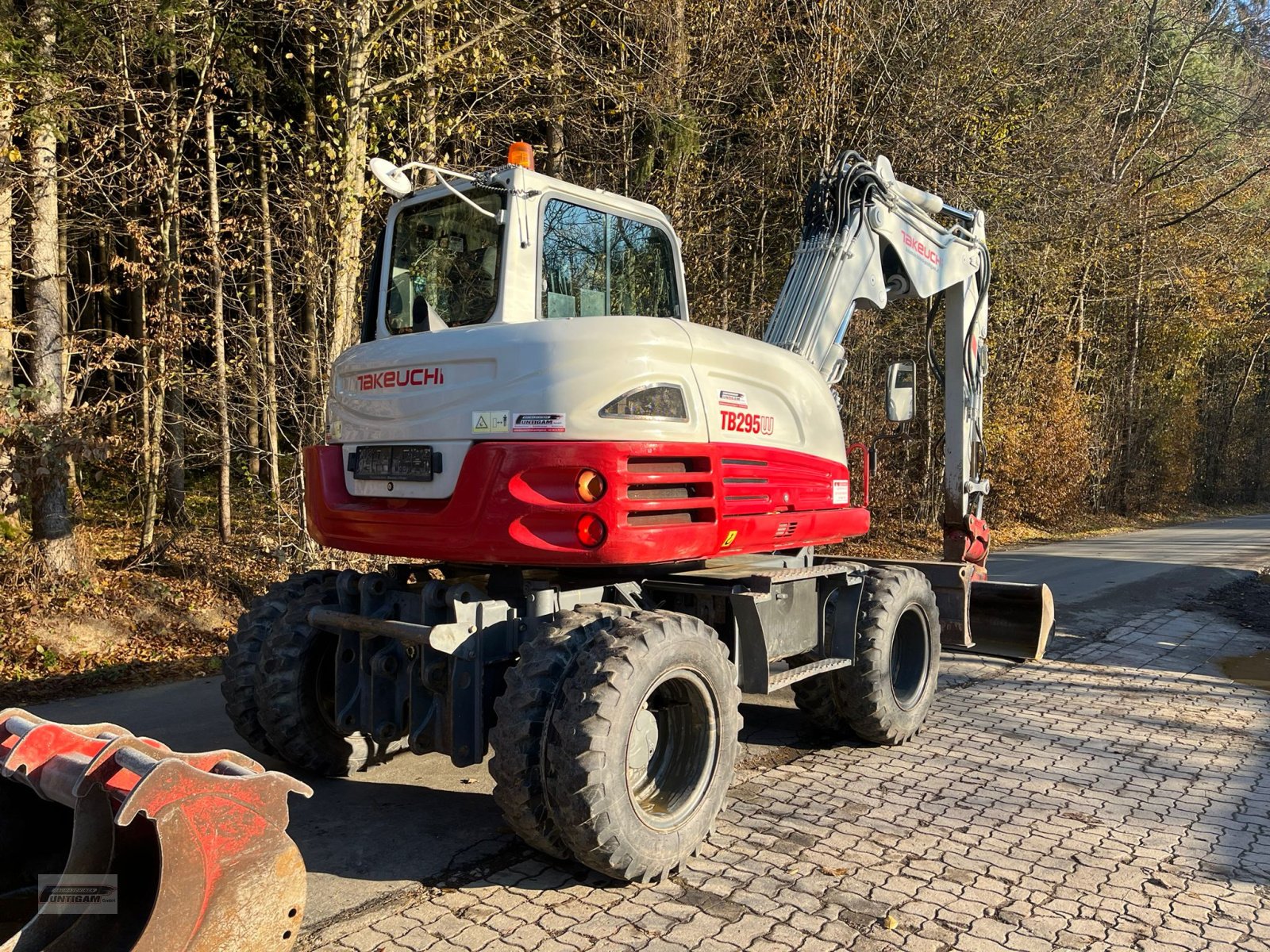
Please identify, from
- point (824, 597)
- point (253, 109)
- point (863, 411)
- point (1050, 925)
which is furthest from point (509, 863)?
point (863, 411)

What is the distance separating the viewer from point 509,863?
424cm

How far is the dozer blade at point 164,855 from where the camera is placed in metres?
2.90

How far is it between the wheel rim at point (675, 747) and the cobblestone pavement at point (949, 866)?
0.30 m

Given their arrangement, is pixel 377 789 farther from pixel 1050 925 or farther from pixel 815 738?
pixel 1050 925

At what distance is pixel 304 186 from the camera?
392 inches

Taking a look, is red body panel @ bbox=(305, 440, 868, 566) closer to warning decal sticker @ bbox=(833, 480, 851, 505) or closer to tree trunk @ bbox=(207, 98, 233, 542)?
warning decal sticker @ bbox=(833, 480, 851, 505)

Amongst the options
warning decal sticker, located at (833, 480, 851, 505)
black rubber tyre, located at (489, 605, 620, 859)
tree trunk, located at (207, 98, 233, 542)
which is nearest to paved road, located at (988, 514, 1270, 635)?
warning decal sticker, located at (833, 480, 851, 505)

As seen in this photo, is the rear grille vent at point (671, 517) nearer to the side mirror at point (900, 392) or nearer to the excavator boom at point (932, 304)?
the excavator boom at point (932, 304)

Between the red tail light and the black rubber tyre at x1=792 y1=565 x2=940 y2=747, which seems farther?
the black rubber tyre at x1=792 y1=565 x2=940 y2=747

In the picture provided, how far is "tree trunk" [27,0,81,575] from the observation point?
28.0ft

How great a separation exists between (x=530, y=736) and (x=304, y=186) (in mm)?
7925

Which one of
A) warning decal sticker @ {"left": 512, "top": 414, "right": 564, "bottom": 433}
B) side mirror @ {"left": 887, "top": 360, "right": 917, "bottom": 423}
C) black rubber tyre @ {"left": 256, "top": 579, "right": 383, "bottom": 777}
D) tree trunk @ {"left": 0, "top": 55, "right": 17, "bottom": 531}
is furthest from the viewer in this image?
tree trunk @ {"left": 0, "top": 55, "right": 17, "bottom": 531}

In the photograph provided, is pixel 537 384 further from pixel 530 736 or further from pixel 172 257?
pixel 172 257

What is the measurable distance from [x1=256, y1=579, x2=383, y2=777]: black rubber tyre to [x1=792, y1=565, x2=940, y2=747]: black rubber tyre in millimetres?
2806
